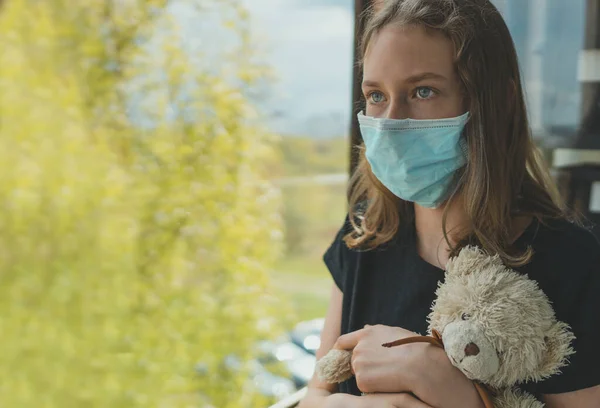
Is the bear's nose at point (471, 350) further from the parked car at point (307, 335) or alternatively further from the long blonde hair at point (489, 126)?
the parked car at point (307, 335)

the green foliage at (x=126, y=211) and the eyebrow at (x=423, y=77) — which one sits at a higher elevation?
the eyebrow at (x=423, y=77)

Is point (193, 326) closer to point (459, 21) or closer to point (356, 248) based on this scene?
point (356, 248)

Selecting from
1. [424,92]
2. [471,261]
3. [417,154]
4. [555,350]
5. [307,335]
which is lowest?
[307,335]

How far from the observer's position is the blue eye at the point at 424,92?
1.15 meters

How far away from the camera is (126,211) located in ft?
8.26

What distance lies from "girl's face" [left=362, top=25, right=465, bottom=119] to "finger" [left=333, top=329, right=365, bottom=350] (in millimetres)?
389

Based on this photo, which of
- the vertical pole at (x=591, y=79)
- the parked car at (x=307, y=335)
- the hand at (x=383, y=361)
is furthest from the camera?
the parked car at (x=307, y=335)

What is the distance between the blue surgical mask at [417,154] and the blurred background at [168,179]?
3.28 ft

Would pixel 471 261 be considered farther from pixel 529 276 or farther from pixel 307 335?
pixel 307 335

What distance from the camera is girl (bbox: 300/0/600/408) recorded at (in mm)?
1097

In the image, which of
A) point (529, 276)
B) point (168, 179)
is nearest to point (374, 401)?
point (529, 276)

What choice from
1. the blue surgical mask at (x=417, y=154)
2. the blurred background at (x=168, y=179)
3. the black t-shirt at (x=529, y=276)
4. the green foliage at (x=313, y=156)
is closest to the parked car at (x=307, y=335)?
the blurred background at (x=168, y=179)

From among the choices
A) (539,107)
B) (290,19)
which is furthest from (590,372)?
(290,19)

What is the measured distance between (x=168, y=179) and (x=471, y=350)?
1.74 m
